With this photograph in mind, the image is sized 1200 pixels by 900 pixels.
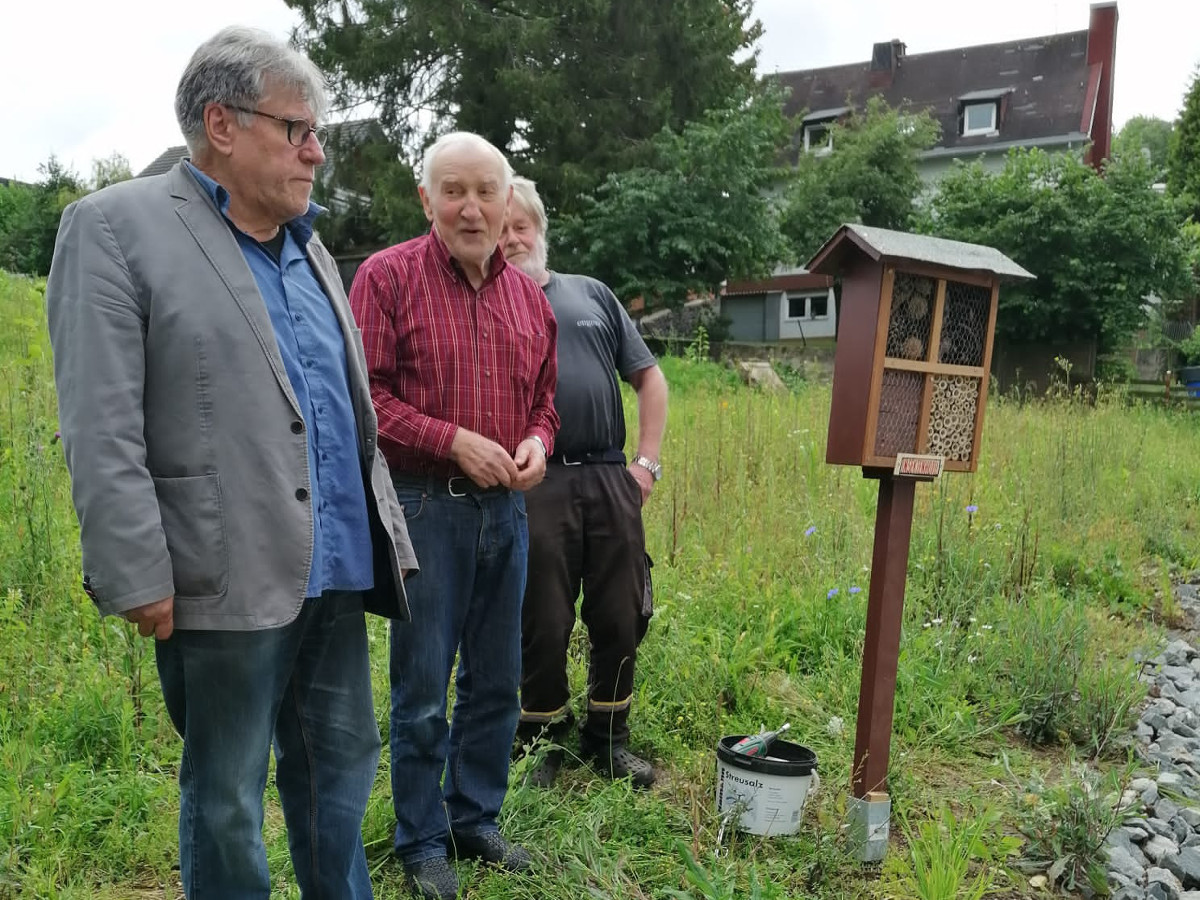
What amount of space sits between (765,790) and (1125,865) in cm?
122

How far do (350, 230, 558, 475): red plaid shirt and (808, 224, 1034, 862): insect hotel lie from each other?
40.5 inches

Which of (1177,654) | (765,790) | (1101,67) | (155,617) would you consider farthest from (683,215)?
(1101,67)

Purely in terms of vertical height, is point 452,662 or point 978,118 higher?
point 978,118

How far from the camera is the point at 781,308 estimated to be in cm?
3225

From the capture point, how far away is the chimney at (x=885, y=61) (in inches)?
1391

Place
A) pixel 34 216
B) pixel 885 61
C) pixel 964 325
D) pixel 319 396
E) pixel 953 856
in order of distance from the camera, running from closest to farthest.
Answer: pixel 319 396, pixel 953 856, pixel 964 325, pixel 34 216, pixel 885 61

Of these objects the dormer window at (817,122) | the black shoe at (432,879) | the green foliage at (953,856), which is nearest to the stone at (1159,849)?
the green foliage at (953,856)

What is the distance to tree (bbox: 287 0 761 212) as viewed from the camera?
19.5 m

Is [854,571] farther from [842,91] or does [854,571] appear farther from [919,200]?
[842,91]

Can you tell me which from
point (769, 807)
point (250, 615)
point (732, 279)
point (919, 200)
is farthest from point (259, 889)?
point (919, 200)

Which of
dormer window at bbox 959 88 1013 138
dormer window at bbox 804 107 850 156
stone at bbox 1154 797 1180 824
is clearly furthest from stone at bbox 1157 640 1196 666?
dormer window at bbox 959 88 1013 138

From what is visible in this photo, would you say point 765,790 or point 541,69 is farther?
point 541,69

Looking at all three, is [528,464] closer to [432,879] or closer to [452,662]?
[452,662]

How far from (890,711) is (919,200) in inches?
1034
